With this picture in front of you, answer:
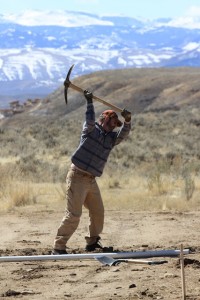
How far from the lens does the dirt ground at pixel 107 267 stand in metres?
7.14

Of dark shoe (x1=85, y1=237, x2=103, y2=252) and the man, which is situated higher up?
the man

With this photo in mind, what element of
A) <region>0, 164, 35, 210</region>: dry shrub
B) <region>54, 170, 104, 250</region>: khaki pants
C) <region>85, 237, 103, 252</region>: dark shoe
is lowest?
<region>0, 164, 35, 210</region>: dry shrub

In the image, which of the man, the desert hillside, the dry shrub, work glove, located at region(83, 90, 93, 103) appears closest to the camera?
work glove, located at region(83, 90, 93, 103)

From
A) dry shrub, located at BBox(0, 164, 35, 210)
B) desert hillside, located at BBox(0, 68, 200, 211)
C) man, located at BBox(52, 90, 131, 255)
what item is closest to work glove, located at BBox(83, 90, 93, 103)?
man, located at BBox(52, 90, 131, 255)

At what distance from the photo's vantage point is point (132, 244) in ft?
33.4

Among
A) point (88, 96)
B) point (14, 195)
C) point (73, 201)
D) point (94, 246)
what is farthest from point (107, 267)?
point (14, 195)

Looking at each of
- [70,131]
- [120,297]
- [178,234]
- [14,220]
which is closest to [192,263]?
[120,297]

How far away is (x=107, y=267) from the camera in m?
8.20

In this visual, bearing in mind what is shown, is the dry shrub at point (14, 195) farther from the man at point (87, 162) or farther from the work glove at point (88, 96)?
the work glove at point (88, 96)

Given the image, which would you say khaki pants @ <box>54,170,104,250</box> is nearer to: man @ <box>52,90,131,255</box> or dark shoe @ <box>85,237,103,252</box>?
man @ <box>52,90,131,255</box>

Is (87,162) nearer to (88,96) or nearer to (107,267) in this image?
(88,96)

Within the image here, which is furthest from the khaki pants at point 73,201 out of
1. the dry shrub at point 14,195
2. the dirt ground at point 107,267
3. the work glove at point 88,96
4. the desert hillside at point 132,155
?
the desert hillside at point 132,155

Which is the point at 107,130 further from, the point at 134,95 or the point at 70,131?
the point at 134,95

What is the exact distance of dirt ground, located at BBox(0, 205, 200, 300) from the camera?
23.4 feet
